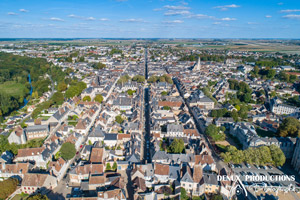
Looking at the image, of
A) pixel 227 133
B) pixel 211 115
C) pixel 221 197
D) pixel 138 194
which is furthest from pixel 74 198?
pixel 211 115

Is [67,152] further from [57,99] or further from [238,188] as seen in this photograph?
[57,99]

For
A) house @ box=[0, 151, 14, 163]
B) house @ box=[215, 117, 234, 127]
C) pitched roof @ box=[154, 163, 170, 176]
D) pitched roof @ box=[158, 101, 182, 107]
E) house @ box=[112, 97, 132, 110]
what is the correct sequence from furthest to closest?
1. pitched roof @ box=[158, 101, 182, 107]
2. house @ box=[112, 97, 132, 110]
3. house @ box=[215, 117, 234, 127]
4. house @ box=[0, 151, 14, 163]
5. pitched roof @ box=[154, 163, 170, 176]

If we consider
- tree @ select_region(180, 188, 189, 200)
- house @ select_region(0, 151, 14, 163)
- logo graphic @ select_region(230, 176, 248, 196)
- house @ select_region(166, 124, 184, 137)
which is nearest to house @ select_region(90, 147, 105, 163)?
tree @ select_region(180, 188, 189, 200)

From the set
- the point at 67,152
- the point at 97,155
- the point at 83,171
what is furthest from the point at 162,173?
the point at 67,152

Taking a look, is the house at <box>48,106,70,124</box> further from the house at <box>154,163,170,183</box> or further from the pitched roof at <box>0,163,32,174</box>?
the house at <box>154,163,170,183</box>

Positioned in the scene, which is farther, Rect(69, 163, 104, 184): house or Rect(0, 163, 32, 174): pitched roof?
Rect(0, 163, 32, 174): pitched roof

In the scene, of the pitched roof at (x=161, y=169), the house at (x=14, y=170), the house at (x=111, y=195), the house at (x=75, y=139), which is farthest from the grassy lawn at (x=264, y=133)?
the house at (x=14, y=170)

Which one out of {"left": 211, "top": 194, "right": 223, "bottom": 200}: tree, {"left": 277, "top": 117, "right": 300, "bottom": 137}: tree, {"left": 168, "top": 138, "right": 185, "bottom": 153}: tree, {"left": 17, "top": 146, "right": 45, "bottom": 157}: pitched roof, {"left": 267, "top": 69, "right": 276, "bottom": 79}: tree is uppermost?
{"left": 267, "top": 69, "right": 276, "bottom": 79}: tree
